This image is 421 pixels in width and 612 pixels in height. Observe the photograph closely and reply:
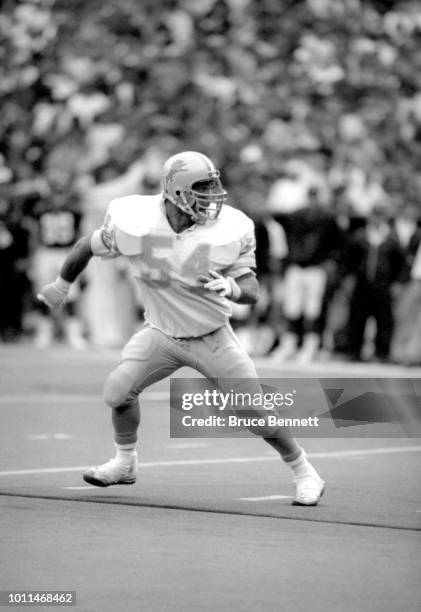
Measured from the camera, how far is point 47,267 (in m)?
23.0

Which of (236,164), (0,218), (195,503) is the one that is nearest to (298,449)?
(195,503)

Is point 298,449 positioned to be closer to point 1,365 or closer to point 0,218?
point 1,365

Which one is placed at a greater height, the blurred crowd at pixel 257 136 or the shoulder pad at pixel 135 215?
the shoulder pad at pixel 135 215

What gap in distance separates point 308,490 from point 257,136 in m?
14.3

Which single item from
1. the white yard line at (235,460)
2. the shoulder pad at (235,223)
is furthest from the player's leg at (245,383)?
the white yard line at (235,460)

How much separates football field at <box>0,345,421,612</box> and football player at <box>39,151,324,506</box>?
45 cm

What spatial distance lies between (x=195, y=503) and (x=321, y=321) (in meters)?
11.9

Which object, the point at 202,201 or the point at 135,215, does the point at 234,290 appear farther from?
the point at 135,215

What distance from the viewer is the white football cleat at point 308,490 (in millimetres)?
8922

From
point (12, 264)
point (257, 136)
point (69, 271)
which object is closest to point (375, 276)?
point (257, 136)

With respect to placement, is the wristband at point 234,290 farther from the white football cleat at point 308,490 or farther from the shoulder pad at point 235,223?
the white football cleat at point 308,490

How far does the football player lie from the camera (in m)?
8.92

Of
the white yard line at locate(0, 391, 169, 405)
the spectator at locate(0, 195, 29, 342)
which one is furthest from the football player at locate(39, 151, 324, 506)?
the spectator at locate(0, 195, 29, 342)

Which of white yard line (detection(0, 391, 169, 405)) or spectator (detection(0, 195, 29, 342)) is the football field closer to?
white yard line (detection(0, 391, 169, 405))
